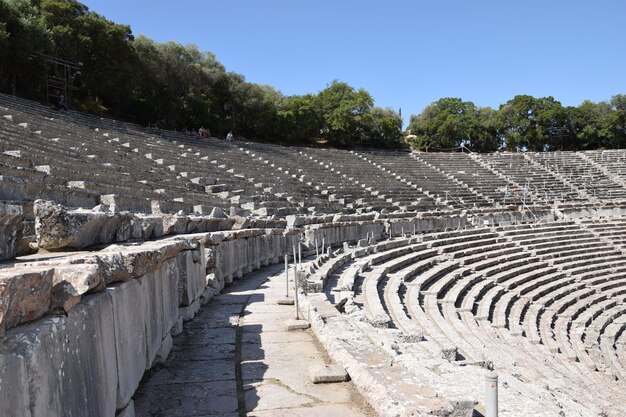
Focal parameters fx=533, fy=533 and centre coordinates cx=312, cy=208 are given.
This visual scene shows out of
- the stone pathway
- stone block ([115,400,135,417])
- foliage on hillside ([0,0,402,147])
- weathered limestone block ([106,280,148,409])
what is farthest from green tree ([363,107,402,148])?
stone block ([115,400,135,417])

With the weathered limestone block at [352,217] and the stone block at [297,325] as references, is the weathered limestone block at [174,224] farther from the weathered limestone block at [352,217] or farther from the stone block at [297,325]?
the weathered limestone block at [352,217]

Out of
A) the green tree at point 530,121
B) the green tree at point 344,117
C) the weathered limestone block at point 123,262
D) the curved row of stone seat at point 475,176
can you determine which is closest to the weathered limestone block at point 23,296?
the weathered limestone block at point 123,262

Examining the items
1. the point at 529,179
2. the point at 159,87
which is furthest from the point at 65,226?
the point at 529,179

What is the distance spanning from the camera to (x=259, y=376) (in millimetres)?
4141

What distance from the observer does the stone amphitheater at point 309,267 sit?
2.48 metres

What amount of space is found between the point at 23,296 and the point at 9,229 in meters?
1.63

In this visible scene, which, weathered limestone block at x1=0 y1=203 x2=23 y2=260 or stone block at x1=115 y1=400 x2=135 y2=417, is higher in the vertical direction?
weathered limestone block at x1=0 y1=203 x2=23 y2=260

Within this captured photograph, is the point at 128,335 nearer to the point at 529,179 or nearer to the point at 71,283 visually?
the point at 71,283

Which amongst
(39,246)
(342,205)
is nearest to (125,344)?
(39,246)

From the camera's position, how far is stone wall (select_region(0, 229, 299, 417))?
1.80m

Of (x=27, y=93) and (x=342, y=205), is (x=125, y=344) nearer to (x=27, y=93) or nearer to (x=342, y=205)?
(x=342, y=205)

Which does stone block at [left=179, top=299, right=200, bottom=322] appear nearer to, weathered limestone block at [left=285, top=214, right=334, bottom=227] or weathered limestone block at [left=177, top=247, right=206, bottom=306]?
weathered limestone block at [left=177, top=247, right=206, bottom=306]

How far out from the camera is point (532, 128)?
54.1 m

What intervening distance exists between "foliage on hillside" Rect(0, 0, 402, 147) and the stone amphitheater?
692 centimetres
